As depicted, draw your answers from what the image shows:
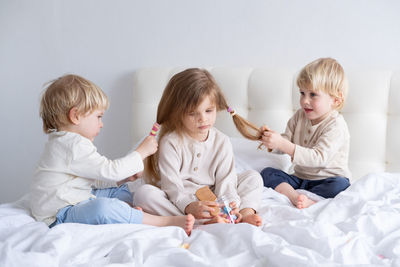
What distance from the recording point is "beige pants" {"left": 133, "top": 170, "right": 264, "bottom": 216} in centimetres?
160

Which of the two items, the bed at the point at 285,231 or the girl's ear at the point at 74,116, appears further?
the girl's ear at the point at 74,116

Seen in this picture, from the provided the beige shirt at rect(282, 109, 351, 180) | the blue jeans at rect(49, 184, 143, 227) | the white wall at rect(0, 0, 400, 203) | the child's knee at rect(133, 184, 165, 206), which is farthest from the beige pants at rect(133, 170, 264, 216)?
the white wall at rect(0, 0, 400, 203)

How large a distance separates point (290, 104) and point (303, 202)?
0.65m

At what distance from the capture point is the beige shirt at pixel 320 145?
1813 millimetres

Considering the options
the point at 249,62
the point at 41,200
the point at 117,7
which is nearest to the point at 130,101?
the point at 117,7

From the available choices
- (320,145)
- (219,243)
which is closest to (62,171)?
(219,243)

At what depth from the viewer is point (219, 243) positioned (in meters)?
1.26

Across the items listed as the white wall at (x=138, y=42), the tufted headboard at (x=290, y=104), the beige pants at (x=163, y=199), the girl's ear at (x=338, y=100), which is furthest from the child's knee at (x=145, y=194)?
the white wall at (x=138, y=42)

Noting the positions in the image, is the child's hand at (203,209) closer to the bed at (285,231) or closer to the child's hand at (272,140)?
the bed at (285,231)

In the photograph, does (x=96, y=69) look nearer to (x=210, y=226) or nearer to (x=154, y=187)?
(x=154, y=187)

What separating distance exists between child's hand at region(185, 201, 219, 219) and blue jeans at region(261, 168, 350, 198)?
445 mm

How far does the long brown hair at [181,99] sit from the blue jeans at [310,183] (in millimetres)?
392

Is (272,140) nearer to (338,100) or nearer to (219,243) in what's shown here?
(338,100)

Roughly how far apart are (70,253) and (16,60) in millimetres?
1850
